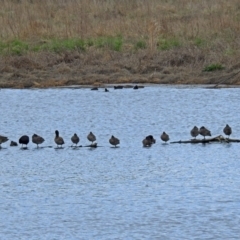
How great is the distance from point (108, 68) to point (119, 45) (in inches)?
43.3

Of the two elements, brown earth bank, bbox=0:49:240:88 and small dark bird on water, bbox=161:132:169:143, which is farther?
brown earth bank, bbox=0:49:240:88

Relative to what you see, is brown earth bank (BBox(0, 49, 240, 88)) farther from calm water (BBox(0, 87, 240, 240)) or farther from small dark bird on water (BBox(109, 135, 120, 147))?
small dark bird on water (BBox(109, 135, 120, 147))

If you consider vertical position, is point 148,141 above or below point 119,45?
below

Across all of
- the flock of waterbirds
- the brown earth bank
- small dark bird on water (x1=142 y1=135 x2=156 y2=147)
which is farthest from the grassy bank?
small dark bird on water (x1=142 y1=135 x2=156 y2=147)

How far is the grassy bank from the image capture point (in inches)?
1018

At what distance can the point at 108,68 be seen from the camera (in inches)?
1032

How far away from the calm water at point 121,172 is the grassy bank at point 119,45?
6.63ft

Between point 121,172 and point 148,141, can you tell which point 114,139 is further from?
point 121,172

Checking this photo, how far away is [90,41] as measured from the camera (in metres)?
27.5

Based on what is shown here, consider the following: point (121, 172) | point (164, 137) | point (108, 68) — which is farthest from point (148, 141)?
point (108, 68)

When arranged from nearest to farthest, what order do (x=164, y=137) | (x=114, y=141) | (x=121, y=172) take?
1. (x=121, y=172)
2. (x=114, y=141)
3. (x=164, y=137)

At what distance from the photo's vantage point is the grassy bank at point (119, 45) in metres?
25.9

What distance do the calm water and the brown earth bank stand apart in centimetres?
158

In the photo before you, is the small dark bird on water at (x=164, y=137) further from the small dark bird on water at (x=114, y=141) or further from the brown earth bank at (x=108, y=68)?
the brown earth bank at (x=108, y=68)
